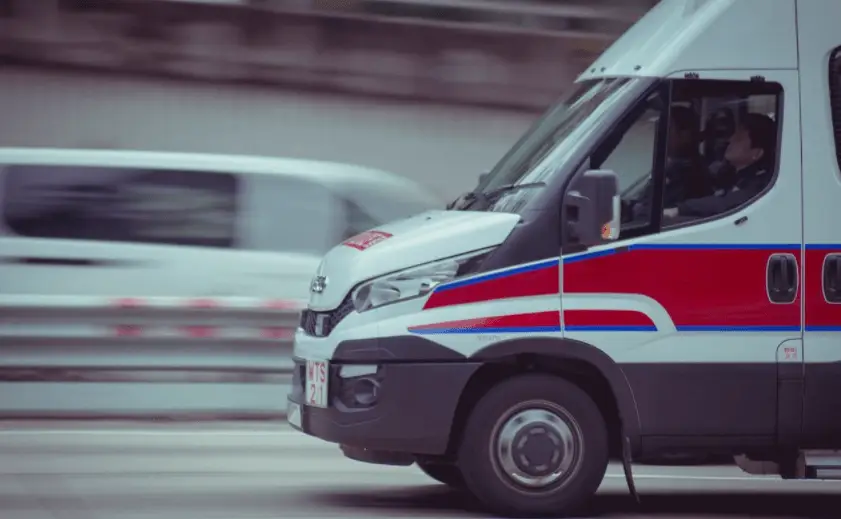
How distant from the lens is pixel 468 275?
7.62 m

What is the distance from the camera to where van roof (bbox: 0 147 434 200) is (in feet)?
42.8

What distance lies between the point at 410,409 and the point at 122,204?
5.77 metres

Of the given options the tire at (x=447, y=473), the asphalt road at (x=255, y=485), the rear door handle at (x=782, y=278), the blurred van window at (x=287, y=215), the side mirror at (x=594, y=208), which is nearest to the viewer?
the side mirror at (x=594, y=208)

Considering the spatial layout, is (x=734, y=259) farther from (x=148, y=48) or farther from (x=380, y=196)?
(x=148, y=48)

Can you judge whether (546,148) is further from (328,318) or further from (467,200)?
(328,318)

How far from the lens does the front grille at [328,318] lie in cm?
781

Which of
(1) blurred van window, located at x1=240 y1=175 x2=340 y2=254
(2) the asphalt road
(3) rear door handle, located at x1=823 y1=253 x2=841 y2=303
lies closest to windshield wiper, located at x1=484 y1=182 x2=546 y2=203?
(3) rear door handle, located at x1=823 y1=253 x2=841 y2=303

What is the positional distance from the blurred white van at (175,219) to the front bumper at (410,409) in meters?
5.09

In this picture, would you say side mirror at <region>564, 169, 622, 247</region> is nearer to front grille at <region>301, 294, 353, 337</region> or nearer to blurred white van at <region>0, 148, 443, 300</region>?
front grille at <region>301, 294, 353, 337</region>

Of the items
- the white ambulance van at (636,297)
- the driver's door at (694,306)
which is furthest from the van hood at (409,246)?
the driver's door at (694,306)

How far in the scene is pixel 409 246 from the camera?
771 centimetres

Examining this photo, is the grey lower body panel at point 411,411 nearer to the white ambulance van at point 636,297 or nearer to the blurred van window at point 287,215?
the white ambulance van at point 636,297

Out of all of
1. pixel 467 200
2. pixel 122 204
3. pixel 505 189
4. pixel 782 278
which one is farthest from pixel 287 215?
pixel 782 278

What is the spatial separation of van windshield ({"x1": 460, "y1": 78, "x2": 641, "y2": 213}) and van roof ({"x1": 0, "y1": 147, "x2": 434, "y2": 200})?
15.4ft
